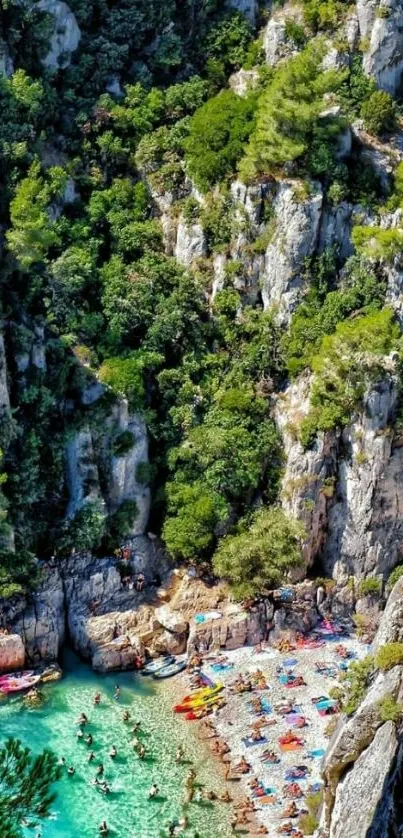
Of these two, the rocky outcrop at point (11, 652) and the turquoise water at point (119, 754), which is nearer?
the turquoise water at point (119, 754)

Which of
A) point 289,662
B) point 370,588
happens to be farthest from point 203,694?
point 370,588

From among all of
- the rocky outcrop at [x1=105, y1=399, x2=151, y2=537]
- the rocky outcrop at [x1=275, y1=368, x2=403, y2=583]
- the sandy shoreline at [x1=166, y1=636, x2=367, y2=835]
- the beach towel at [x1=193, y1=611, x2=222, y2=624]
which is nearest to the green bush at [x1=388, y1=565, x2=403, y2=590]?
the rocky outcrop at [x1=275, y1=368, x2=403, y2=583]

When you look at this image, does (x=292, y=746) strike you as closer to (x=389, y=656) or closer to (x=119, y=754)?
(x=119, y=754)

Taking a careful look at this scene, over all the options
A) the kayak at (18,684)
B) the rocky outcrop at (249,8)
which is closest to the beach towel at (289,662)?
the kayak at (18,684)

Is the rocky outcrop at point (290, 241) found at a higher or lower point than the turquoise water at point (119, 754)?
higher

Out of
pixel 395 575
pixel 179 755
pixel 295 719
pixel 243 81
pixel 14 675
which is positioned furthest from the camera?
pixel 243 81

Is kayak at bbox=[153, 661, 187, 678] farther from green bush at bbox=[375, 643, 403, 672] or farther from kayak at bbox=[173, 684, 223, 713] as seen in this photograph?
green bush at bbox=[375, 643, 403, 672]

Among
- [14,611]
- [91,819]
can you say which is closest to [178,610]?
[14,611]

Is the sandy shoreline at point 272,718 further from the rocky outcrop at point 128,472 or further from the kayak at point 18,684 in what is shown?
the rocky outcrop at point 128,472
